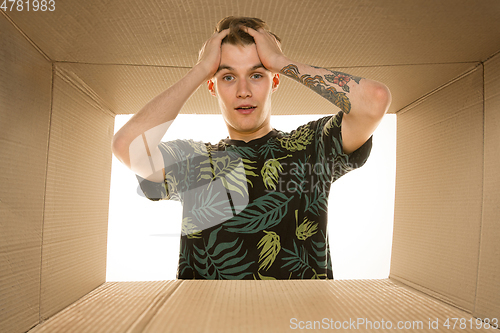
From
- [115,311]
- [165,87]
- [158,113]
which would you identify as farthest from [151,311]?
[165,87]

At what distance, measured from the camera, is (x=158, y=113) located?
775 mm

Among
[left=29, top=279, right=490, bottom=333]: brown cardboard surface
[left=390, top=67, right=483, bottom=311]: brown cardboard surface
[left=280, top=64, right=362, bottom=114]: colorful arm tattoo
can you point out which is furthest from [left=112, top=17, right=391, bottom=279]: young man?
[left=29, top=279, right=490, bottom=333]: brown cardboard surface

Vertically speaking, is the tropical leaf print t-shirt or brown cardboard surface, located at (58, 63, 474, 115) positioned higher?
brown cardboard surface, located at (58, 63, 474, 115)

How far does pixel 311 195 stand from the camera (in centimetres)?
93

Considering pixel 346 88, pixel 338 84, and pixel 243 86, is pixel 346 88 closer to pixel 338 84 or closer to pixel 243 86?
pixel 338 84

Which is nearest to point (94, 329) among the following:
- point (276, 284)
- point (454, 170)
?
point (276, 284)

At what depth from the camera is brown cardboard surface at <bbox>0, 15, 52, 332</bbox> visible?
0.48 m

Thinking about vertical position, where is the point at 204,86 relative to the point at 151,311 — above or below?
above

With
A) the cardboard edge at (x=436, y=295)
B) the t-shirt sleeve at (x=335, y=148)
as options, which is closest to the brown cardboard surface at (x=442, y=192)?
the cardboard edge at (x=436, y=295)

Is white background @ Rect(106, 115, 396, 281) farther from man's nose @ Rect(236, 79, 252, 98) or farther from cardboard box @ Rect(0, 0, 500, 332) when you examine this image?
man's nose @ Rect(236, 79, 252, 98)

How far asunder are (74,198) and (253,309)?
0.48 m

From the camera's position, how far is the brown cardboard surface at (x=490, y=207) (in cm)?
56

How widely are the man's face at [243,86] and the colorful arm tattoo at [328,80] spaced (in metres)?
0.15

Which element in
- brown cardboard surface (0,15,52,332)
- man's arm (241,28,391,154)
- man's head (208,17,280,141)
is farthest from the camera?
man's head (208,17,280,141)
